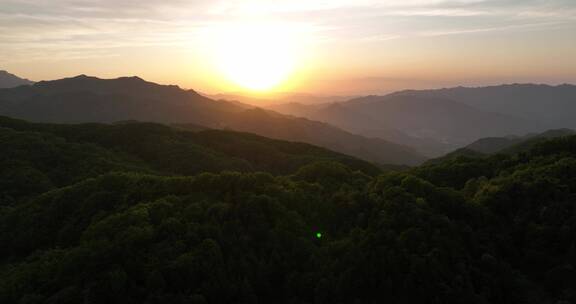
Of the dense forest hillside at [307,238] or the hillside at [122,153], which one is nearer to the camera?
the dense forest hillside at [307,238]

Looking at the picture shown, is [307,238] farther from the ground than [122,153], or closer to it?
closer to it

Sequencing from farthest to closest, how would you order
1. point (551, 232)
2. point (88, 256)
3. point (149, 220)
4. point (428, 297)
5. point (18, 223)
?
point (18, 223) < point (149, 220) < point (551, 232) < point (88, 256) < point (428, 297)

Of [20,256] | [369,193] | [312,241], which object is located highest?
[369,193]

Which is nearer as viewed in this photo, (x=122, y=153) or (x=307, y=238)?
(x=307, y=238)

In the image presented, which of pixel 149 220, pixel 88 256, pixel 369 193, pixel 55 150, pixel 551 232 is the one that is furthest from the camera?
pixel 55 150

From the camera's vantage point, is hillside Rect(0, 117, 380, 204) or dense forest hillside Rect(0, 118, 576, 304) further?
hillside Rect(0, 117, 380, 204)

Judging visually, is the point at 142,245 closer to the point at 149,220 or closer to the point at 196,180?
the point at 149,220

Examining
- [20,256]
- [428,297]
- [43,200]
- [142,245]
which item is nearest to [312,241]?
[428,297]

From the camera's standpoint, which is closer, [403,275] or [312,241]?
[403,275]
